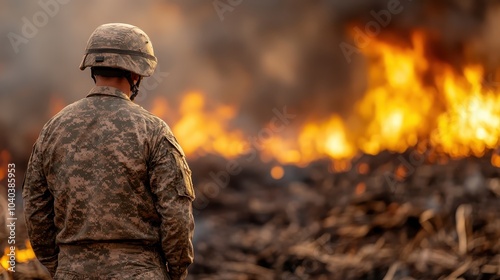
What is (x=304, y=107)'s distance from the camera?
9914 millimetres

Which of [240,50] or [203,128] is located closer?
[203,128]

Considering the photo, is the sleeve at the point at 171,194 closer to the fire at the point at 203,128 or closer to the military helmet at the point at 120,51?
the military helmet at the point at 120,51

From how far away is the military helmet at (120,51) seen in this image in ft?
12.0

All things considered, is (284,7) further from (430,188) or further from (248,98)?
(430,188)

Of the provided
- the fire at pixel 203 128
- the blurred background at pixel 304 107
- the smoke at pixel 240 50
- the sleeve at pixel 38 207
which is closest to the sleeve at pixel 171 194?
the sleeve at pixel 38 207

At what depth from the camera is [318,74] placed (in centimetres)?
1002

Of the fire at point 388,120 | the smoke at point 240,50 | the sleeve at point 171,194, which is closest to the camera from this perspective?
the sleeve at point 171,194

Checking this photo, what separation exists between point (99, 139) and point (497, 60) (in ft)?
22.8

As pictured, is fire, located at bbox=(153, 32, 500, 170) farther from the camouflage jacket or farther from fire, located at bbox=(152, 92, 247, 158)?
the camouflage jacket

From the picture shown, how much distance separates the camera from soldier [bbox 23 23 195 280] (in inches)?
139

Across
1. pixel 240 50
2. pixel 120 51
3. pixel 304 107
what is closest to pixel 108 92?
pixel 120 51

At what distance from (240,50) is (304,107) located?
959mm

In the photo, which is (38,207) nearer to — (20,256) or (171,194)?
(171,194)

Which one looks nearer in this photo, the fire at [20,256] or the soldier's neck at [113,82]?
the soldier's neck at [113,82]
